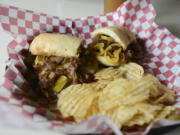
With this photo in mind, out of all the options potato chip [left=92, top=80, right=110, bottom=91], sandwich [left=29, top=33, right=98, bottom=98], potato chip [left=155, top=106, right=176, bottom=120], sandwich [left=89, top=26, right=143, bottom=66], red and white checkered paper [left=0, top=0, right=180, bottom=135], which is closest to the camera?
red and white checkered paper [left=0, top=0, right=180, bottom=135]

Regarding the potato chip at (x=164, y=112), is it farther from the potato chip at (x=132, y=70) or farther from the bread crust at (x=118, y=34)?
the bread crust at (x=118, y=34)

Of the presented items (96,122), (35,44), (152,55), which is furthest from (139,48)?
(96,122)

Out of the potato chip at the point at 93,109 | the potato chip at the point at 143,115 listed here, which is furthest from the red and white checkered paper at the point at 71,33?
the potato chip at the point at 93,109

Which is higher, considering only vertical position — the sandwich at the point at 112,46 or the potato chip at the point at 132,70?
the sandwich at the point at 112,46

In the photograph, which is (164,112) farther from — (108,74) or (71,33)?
(71,33)

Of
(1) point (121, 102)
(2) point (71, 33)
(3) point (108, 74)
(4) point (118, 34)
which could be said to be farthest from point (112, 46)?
(1) point (121, 102)

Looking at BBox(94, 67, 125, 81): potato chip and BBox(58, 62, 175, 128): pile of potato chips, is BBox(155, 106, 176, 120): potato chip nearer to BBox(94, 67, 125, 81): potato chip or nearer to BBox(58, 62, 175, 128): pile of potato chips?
BBox(58, 62, 175, 128): pile of potato chips

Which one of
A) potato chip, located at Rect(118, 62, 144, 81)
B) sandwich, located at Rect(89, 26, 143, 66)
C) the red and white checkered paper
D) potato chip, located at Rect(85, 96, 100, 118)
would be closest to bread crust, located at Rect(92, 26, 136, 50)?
sandwich, located at Rect(89, 26, 143, 66)
